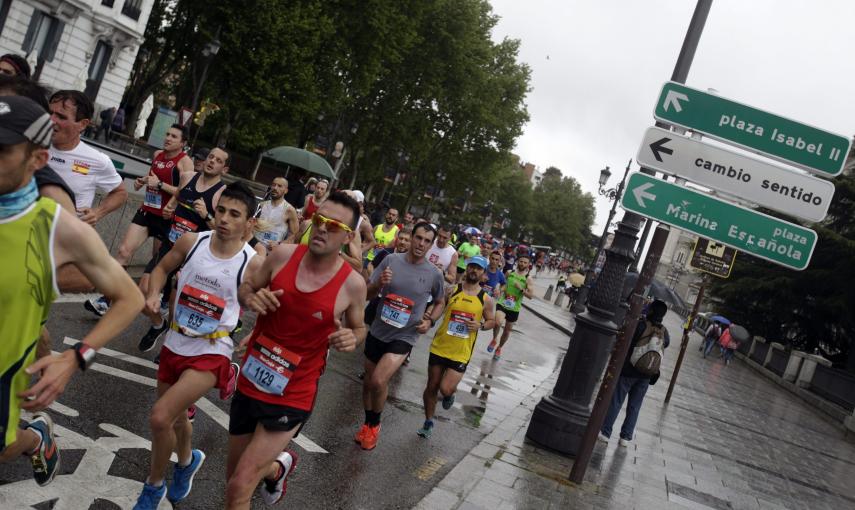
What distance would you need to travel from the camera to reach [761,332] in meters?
42.6

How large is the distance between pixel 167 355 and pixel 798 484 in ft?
33.3

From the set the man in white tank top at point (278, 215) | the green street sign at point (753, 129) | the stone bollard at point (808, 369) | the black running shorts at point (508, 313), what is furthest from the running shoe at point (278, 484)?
the stone bollard at point (808, 369)

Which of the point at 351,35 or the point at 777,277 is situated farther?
the point at 351,35

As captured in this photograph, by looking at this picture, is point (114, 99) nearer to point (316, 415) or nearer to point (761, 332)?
point (761, 332)

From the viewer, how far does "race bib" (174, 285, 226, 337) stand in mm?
4891

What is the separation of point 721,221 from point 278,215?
222 inches

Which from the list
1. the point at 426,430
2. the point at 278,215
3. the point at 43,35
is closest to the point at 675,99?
the point at 426,430

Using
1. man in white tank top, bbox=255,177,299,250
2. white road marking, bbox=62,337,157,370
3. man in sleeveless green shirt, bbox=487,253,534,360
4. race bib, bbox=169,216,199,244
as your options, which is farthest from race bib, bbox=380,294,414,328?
man in sleeveless green shirt, bbox=487,253,534,360

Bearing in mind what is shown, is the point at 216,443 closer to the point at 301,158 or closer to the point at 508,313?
the point at 508,313

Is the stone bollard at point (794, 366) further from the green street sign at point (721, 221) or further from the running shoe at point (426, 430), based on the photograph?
the running shoe at point (426, 430)

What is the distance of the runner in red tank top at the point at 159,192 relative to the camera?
9.12 m

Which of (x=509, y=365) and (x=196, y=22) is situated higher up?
(x=196, y=22)

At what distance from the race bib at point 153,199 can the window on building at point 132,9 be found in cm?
3405

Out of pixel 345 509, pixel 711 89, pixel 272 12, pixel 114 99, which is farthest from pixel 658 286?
pixel 114 99
